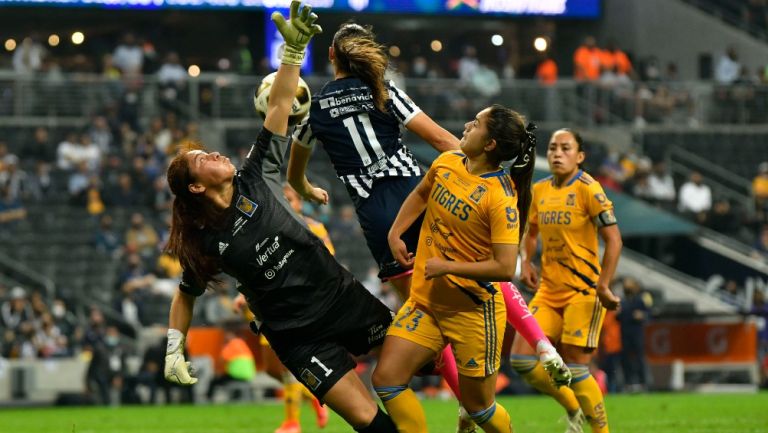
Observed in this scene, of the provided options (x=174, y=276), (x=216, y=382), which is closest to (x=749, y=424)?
(x=216, y=382)

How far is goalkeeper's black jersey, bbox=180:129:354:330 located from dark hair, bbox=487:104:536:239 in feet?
3.75

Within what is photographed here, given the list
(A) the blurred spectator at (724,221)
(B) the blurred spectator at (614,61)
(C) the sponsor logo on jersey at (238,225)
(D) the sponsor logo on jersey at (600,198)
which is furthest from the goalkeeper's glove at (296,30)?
(B) the blurred spectator at (614,61)

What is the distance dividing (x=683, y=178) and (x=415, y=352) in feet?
77.3

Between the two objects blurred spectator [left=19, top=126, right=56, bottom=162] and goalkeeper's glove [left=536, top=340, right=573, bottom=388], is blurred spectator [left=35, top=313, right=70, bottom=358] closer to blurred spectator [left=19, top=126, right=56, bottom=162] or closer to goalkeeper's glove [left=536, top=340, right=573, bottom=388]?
blurred spectator [left=19, top=126, right=56, bottom=162]

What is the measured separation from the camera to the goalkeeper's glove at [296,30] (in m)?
6.99

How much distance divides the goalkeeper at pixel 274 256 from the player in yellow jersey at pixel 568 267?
2943 mm

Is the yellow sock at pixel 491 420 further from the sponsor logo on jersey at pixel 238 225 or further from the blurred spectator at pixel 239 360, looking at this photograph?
the blurred spectator at pixel 239 360

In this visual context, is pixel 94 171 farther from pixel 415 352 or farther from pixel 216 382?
pixel 415 352

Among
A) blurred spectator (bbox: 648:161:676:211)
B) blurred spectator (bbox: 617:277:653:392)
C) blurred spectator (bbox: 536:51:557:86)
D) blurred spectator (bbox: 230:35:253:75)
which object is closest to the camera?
blurred spectator (bbox: 617:277:653:392)

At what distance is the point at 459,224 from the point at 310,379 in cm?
120

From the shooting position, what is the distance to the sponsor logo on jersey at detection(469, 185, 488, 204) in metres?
7.44

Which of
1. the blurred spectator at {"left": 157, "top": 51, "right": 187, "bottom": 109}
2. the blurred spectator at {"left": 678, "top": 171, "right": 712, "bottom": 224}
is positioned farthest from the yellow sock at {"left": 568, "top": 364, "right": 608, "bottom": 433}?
the blurred spectator at {"left": 157, "top": 51, "right": 187, "bottom": 109}

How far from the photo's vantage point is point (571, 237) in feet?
→ 33.3

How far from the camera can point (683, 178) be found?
30094mm
